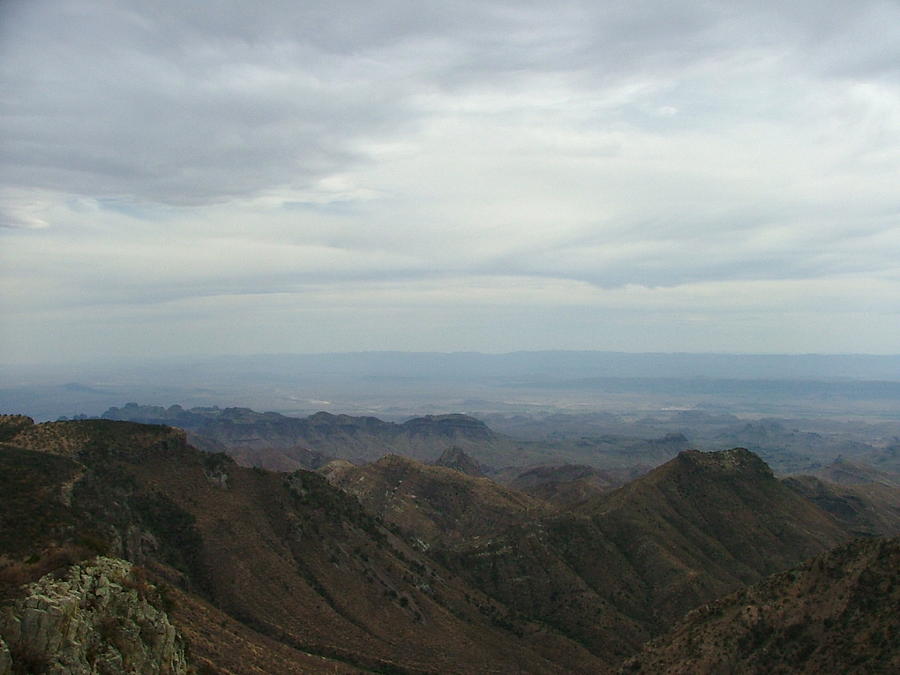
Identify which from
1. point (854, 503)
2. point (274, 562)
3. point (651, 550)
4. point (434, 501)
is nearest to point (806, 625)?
point (651, 550)

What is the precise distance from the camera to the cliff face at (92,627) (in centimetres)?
2150

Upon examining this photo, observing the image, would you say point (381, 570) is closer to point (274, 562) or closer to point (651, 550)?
point (274, 562)

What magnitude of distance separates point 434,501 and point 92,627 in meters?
99.0

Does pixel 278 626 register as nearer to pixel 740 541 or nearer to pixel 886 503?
pixel 740 541

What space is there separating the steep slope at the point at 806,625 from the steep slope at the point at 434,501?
54.0 meters

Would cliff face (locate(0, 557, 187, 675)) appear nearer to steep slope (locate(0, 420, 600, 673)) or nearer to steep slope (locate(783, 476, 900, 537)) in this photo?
steep slope (locate(0, 420, 600, 673))

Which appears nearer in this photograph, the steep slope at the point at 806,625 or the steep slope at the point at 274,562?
the steep slope at the point at 806,625

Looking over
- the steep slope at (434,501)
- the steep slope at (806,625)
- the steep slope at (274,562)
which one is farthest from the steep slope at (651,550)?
the steep slope at (806,625)

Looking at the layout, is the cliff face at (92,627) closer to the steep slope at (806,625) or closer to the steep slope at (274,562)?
the steep slope at (274,562)

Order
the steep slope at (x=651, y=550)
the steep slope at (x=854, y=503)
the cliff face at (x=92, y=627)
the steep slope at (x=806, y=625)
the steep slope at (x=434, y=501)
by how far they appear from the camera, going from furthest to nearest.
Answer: the steep slope at (x=854, y=503)
the steep slope at (x=434, y=501)
the steep slope at (x=651, y=550)
the steep slope at (x=806, y=625)
the cliff face at (x=92, y=627)

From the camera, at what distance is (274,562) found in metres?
64.1

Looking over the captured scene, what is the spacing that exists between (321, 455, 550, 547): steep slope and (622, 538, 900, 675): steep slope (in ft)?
177

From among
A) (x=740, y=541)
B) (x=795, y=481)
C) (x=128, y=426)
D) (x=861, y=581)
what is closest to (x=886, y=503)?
(x=795, y=481)

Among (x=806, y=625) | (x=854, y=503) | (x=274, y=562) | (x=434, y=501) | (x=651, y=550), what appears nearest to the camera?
(x=806, y=625)
